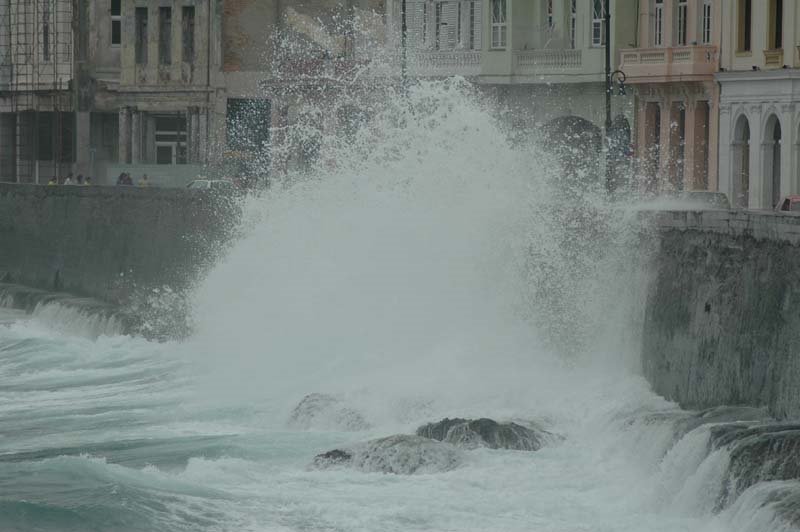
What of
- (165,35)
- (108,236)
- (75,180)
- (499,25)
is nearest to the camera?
(108,236)

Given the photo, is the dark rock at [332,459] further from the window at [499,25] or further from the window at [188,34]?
the window at [188,34]

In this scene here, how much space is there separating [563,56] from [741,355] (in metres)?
25.8

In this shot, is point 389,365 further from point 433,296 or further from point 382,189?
point 382,189

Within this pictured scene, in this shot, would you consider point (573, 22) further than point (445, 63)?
No

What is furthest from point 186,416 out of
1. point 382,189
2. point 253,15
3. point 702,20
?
point 253,15

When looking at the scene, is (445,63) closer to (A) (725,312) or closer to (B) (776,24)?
(B) (776,24)

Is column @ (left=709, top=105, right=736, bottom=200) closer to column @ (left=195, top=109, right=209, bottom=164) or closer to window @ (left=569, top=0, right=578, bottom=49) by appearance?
window @ (left=569, top=0, right=578, bottom=49)

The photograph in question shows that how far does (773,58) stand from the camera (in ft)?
139

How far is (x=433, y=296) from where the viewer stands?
34656 mm

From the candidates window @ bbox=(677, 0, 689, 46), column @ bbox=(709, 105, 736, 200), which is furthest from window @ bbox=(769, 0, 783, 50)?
window @ bbox=(677, 0, 689, 46)

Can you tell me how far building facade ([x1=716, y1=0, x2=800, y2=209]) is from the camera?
41.6 m

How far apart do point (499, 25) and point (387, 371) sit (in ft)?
69.5

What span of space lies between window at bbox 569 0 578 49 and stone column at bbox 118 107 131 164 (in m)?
17.4

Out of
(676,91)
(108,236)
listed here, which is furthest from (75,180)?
(676,91)
